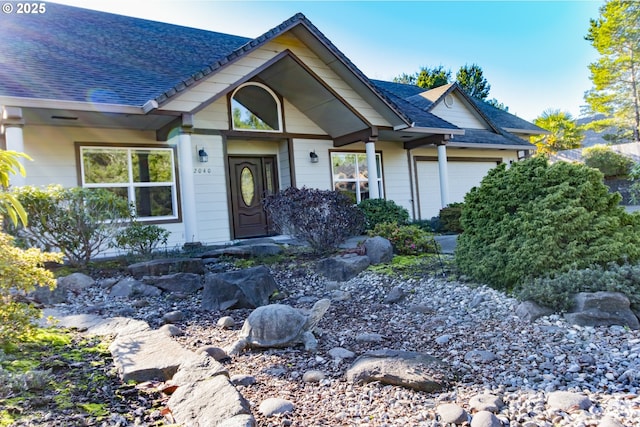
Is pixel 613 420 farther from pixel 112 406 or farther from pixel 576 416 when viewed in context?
pixel 112 406

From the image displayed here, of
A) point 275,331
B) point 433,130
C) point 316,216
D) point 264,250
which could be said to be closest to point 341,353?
point 275,331

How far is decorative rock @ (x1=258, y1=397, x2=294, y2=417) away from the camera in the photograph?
7.42 ft

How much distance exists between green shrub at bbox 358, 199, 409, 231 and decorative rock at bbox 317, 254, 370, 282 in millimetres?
3914

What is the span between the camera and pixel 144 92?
820cm

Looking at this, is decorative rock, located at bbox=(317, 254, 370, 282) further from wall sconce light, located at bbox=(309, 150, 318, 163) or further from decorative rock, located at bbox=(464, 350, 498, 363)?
wall sconce light, located at bbox=(309, 150, 318, 163)

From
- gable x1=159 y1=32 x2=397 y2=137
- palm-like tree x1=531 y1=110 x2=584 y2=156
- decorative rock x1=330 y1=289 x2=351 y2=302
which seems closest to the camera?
decorative rock x1=330 y1=289 x2=351 y2=302

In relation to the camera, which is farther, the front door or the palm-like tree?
the palm-like tree

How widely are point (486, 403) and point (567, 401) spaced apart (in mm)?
413

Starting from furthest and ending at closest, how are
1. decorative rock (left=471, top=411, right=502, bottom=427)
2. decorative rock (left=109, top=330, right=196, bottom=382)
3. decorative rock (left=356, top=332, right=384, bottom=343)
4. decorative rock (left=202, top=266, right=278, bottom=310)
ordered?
decorative rock (left=202, top=266, right=278, bottom=310)
decorative rock (left=356, top=332, right=384, bottom=343)
decorative rock (left=109, top=330, right=196, bottom=382)
decorative rock (left=471, top=411, right=502, bottom=427)

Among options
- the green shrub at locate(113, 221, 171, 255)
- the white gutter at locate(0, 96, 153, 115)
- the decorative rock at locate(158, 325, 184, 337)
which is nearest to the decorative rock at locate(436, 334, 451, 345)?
the decorative rock at locate(158, 325, 184, 337)

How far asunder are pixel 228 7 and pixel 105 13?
3759 millimetres

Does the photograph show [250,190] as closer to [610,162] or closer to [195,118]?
[195,118]

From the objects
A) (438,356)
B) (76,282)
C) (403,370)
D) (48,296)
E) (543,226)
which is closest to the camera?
(403,370)

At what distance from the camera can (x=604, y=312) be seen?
11.1 ft
